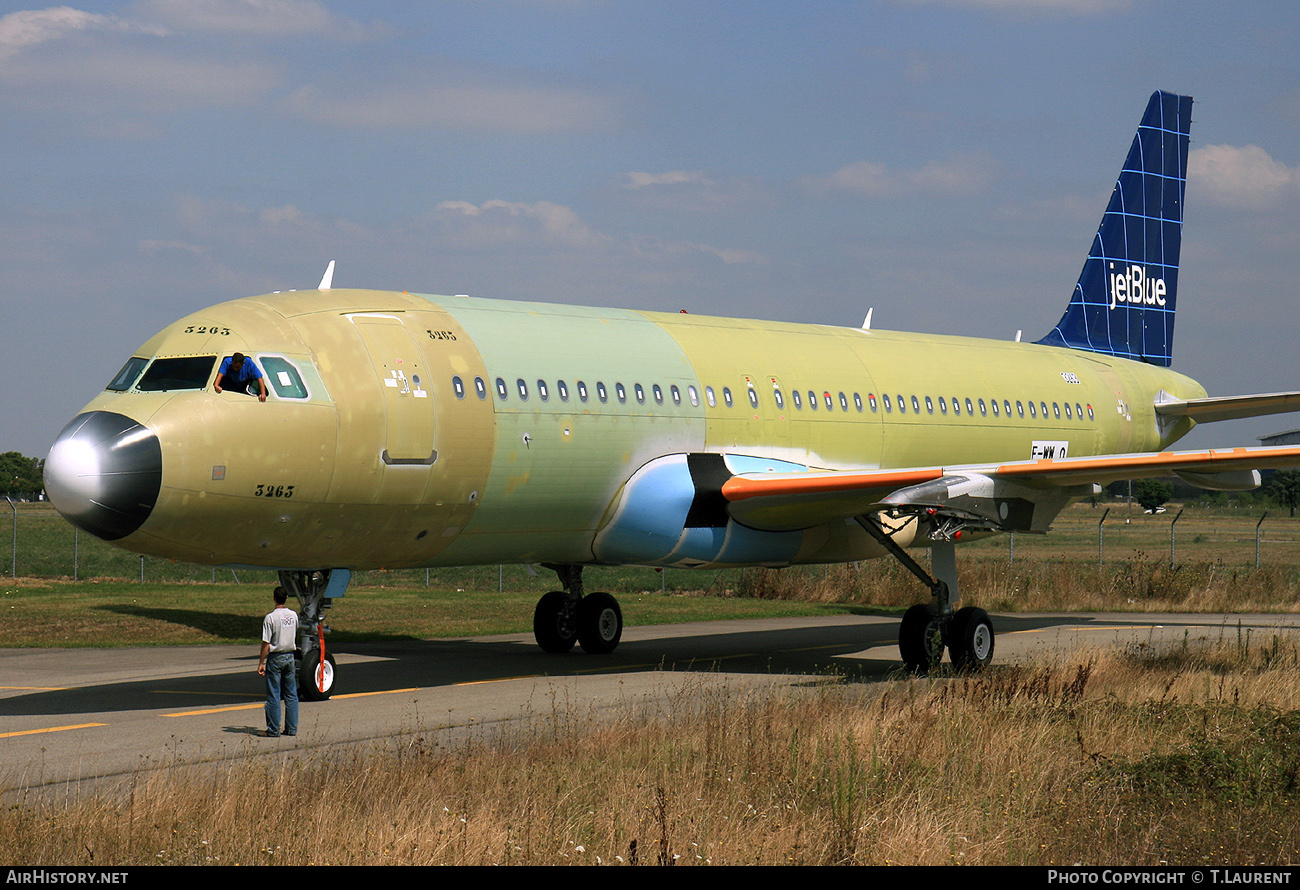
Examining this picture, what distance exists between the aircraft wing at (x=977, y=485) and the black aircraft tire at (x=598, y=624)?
406 cm

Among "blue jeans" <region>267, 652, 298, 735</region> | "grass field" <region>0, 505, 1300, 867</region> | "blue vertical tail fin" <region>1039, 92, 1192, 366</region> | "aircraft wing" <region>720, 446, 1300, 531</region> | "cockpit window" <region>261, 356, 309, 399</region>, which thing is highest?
"blue vertical tail fin" <region>1039, 92, 1192, 366</region>

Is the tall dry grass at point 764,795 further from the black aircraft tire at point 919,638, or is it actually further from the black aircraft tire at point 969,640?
the black aircraft tire at point 919,638

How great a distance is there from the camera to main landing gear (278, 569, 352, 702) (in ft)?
52.7

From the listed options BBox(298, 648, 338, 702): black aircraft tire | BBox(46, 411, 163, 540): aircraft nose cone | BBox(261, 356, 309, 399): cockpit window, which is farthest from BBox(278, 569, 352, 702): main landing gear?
BBox(46, 411, 163, 540): aircraft nose cone

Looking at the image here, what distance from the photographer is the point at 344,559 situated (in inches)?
628

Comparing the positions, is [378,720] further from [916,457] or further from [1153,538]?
[1153,538]

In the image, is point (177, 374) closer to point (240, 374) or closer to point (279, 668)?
point (240, 374)

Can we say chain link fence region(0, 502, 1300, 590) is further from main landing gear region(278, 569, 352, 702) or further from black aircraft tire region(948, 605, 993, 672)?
black aircraft tire region(948, 605, 993, 672)

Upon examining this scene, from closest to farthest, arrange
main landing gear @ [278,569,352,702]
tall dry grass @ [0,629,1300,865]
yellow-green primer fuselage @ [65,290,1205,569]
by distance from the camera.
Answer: tall dry grass @ [0,629,1300,865]
yellow-green primer fuselage @ [65,290,1205,569]
main landing gear @ [278,569,352,702]

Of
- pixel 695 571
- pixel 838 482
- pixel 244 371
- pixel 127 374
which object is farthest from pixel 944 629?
pixel 695 571

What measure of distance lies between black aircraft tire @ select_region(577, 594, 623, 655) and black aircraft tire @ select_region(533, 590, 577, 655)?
0.21 metres

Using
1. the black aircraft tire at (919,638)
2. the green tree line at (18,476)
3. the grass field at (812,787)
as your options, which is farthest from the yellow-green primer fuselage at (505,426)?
the green tree line at (18,476)

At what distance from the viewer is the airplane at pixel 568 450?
47.3ft

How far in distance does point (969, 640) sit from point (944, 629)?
39cm
